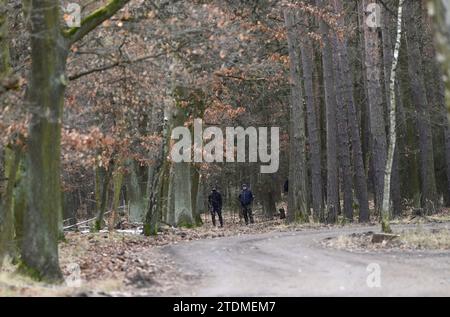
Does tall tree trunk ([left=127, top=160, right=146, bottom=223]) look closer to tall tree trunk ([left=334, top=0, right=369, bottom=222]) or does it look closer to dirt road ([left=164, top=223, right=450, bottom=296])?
tall tree trunk ([left=334, top=0, right=369, bottom=222])

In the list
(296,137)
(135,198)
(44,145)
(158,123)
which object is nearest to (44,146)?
(44,145)

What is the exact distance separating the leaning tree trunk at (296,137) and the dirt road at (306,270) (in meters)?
9.94

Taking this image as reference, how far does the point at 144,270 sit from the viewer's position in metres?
13.9

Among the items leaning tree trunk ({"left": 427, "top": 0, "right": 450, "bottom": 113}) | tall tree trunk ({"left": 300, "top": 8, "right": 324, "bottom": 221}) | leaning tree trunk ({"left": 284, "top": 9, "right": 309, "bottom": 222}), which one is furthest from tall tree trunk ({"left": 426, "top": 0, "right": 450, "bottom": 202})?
tall tree trunk ({"left": 300, "top": 8, "right": 324, "bottom": 221})

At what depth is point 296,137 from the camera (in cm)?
2844

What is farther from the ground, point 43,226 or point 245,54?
point 245,54

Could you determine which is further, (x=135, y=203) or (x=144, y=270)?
(x=135, y=203)

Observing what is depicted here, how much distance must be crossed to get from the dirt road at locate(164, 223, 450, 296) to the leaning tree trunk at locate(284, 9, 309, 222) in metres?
9.94

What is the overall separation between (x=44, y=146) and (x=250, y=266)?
4.57 meters

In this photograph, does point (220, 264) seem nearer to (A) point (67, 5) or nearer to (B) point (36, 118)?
(B) point (36, 118)

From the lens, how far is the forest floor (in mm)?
11219

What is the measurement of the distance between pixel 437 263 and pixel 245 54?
6.76 m

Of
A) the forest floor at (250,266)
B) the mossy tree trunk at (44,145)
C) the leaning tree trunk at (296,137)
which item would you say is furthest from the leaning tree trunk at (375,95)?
the mossy tree trunk at (44,145)

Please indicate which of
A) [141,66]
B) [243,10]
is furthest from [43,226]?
[243,10]
